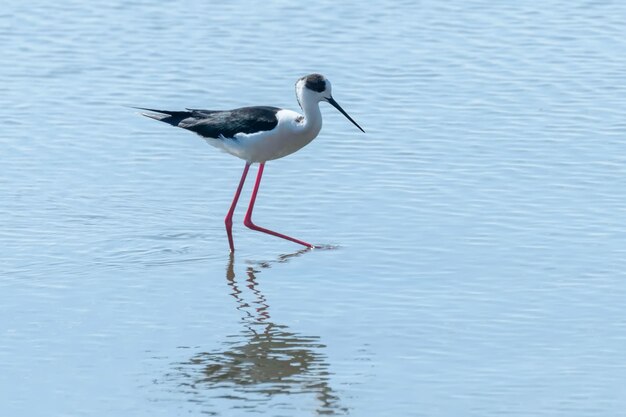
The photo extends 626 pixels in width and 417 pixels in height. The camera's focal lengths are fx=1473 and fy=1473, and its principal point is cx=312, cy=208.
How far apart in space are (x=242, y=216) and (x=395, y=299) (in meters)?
2.34

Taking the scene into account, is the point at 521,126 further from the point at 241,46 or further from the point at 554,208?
the point at 241,46

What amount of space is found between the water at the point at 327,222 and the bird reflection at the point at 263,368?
0.02 meters

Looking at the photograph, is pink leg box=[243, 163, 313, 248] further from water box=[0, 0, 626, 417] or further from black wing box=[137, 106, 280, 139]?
black wing box=[137, 106, 280, 139]

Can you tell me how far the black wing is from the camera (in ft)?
33.7

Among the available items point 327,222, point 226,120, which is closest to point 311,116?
point 226,120

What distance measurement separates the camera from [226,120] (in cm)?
1045

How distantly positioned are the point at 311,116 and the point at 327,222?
82 centimetres

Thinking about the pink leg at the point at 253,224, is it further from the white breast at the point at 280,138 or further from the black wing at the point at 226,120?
the black wing at the point at 226,120

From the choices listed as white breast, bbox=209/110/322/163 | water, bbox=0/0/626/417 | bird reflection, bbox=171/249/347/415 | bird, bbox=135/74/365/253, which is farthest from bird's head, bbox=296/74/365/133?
bird reflection, bbox=171/249/347/415

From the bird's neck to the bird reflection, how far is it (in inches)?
73.1

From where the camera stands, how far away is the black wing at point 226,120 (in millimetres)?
10266

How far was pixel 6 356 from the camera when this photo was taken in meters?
7.83

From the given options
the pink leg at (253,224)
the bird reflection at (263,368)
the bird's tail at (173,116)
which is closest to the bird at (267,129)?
the pink leg at (253,224)

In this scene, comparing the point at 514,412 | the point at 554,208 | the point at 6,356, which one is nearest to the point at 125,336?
the point at 6,356
